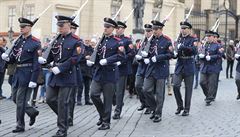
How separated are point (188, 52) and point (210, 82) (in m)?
3.21

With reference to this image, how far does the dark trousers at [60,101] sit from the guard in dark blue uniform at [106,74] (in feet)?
3.12

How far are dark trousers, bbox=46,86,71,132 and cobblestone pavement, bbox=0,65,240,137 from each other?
1.38ft

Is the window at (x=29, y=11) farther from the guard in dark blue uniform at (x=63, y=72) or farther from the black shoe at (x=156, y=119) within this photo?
the guard in dark blue uniform at (x=63, y=72)

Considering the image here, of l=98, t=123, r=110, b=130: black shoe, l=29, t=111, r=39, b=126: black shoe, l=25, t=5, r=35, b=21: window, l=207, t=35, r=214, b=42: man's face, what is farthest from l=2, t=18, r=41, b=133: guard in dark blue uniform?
l=25, t=5, r=35, b=21: window

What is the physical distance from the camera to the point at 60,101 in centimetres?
855

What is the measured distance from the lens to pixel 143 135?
8.87 m

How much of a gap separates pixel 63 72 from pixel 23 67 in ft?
3.37

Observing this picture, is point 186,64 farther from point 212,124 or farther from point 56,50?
point 56,50

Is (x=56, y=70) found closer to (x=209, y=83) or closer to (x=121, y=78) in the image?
(x=121, y=78)

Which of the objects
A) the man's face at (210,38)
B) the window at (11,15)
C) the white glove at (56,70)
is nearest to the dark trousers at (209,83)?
the man's face at (210,38)

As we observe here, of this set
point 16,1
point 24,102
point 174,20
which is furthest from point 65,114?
point 174,20

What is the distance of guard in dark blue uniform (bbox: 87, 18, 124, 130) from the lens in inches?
375

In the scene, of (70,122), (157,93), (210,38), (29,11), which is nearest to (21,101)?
(70,122)

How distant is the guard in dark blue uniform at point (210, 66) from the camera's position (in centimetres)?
1435
